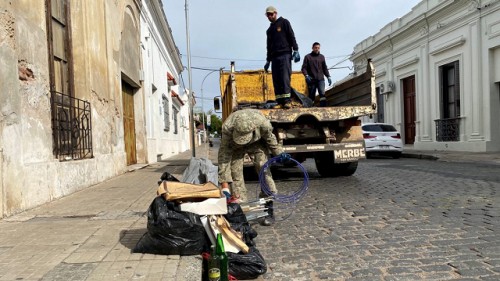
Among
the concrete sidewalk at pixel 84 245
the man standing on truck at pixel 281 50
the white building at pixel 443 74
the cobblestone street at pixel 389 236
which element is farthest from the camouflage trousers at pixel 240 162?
the white building at pixel 443 74

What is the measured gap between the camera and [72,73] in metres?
8.05

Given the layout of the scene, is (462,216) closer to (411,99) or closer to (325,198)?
(325,198)

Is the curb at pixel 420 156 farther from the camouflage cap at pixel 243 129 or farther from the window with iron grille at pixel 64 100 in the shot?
the window with iron grille at pixel 64 100

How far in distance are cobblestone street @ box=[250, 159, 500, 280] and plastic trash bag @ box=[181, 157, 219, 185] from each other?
165 cm

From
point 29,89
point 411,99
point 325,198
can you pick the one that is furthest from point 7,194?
point 411,99

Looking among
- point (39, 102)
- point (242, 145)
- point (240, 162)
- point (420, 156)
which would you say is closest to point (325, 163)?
point (240, 162)

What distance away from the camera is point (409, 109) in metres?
22.7

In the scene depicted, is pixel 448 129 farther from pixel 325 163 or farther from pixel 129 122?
pixel 129 122

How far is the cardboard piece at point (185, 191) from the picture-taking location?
3558mm

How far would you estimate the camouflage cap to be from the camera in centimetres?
485

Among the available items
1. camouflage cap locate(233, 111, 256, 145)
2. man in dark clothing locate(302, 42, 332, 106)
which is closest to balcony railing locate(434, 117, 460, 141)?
man in dark clothing locate(302, 42, 332, 106)

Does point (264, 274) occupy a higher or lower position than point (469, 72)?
lower

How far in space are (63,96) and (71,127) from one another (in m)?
0.59

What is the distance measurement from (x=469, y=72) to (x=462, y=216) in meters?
14.1
